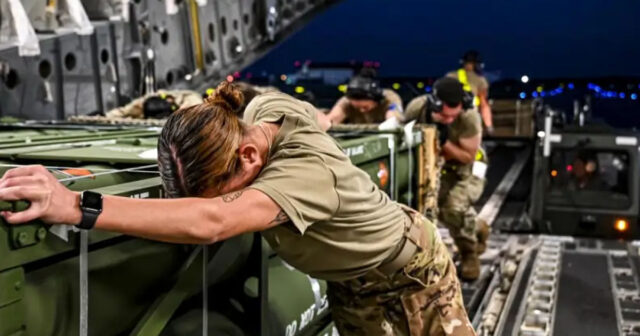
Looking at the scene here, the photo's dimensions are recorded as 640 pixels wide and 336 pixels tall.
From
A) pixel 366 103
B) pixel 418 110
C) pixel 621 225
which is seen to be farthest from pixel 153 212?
pixel 621 225

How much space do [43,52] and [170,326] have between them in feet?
24.3

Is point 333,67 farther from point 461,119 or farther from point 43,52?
point 461,119

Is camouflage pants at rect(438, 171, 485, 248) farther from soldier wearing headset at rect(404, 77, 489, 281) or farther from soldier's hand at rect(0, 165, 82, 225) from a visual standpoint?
soldier's hand at rect(0, 165, 82, 225)

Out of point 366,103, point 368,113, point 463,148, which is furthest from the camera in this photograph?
point 368,113

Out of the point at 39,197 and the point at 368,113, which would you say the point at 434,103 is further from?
the point at 39,197

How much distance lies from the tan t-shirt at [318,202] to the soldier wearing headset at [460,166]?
3222mm

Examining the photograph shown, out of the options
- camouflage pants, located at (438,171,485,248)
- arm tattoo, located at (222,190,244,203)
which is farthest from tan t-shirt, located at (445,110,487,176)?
arm tattoo, located at (222,190,244,203)

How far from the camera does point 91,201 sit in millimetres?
1645

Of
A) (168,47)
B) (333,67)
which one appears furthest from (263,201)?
(333,67)

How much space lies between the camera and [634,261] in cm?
637

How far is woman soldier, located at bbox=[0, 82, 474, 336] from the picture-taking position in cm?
172

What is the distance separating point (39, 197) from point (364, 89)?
4.86 metres

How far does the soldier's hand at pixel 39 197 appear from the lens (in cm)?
154

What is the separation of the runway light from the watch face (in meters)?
6.83
